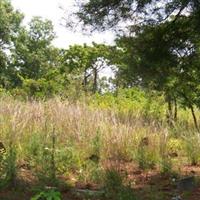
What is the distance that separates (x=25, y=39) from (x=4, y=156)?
3987cm

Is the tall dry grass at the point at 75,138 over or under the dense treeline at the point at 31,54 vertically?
under

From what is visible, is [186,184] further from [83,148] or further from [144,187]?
[83,148]

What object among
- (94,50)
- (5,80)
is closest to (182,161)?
(94,50)

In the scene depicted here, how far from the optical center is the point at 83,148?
8109 mm

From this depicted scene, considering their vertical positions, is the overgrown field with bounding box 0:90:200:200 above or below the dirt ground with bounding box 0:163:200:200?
above

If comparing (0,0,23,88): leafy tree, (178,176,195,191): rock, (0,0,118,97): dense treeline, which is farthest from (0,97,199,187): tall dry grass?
(0,0,23,88): leafy tree

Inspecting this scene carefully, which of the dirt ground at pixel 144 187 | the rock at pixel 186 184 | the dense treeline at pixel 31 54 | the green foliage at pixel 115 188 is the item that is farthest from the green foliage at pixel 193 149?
the dense treeline at pixel 31 54

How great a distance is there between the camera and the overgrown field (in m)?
6.27

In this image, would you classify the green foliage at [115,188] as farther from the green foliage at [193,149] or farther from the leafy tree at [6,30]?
the leafy tree at [6,30]

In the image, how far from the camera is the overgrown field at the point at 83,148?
6.27 m

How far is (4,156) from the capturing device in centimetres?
654

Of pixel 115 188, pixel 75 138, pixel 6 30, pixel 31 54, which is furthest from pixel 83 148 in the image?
pixel 31 54

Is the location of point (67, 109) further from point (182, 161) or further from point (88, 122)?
point (182, 161)

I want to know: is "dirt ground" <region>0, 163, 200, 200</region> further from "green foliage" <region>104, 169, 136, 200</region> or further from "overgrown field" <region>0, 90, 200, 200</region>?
"green foliage" <region>104, 169, 136, 200</region>
